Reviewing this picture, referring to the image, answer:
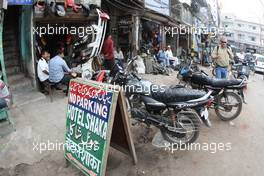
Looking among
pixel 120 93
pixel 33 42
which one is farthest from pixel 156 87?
pixel 33 42

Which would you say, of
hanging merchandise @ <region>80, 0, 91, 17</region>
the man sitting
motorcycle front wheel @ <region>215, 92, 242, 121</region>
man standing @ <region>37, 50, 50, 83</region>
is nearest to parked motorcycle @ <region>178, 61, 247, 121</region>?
motorcycle front wheel @ <region>215, 92, 242, 121</region>

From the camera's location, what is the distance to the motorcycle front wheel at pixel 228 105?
18.4 feet

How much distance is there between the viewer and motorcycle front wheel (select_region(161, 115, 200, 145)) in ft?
13.8

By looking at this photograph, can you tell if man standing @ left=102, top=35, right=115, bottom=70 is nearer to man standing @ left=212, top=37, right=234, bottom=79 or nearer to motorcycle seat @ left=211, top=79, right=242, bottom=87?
man standing @ left=212, top=37, right=234, bottom=79

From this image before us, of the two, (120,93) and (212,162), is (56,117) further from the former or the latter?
(212,162)

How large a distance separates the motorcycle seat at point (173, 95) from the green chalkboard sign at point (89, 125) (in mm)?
1336

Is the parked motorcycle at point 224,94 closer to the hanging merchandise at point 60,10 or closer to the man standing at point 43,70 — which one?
the man standing at point 43,70

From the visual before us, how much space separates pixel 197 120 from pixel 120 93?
1600mm

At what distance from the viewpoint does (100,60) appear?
1009 cm

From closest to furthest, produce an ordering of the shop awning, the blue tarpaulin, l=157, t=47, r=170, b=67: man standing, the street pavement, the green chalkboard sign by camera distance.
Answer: the green chalkboard sign, the street pavement, the blue tarpaulin, the shop awning, l=157, t=47, r=170, b=67: man standing

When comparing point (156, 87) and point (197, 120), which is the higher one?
point (156, 87)

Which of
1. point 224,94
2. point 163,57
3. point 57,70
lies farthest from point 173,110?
point 163,57

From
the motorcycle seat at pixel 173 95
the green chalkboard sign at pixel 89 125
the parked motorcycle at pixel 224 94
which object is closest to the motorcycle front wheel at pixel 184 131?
the motorcycle seat at pixel 173 95

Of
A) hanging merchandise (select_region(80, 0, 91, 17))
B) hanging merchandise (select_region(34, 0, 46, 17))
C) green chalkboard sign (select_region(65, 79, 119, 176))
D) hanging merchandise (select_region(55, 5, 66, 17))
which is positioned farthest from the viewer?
hanging merchandise (select_region(80, 0, 91, 17))
